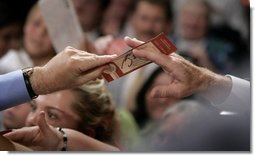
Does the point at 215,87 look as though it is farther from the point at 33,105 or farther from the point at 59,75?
the point at 33,105

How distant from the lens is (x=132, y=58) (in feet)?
4.78

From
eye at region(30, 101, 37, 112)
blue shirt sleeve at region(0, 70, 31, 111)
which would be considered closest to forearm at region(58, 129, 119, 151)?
eye at region(30, 101, 37, 112)

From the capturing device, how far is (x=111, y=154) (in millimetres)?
1706

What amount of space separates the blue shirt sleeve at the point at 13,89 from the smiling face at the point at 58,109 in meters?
0.24

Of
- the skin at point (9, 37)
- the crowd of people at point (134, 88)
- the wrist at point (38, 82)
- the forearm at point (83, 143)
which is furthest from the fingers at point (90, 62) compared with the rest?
the skin at point (9, 37)

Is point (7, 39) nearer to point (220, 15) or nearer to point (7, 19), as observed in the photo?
point (7, 19)

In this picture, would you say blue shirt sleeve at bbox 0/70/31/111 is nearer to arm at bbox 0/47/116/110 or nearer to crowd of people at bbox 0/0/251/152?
arm at bbox 0/47/116/110

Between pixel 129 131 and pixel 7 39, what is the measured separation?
0.46 metres

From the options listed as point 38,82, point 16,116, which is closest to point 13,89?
point 38,82

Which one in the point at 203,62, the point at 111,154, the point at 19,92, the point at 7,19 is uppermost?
the point at 7,19

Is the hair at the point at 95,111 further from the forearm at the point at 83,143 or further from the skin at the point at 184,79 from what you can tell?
the skin at the point at 184,79

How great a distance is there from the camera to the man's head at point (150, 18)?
171 centimetres

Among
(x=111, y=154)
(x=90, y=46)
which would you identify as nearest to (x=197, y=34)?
(x=90, y=46)

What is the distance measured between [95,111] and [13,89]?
1.11 feet
